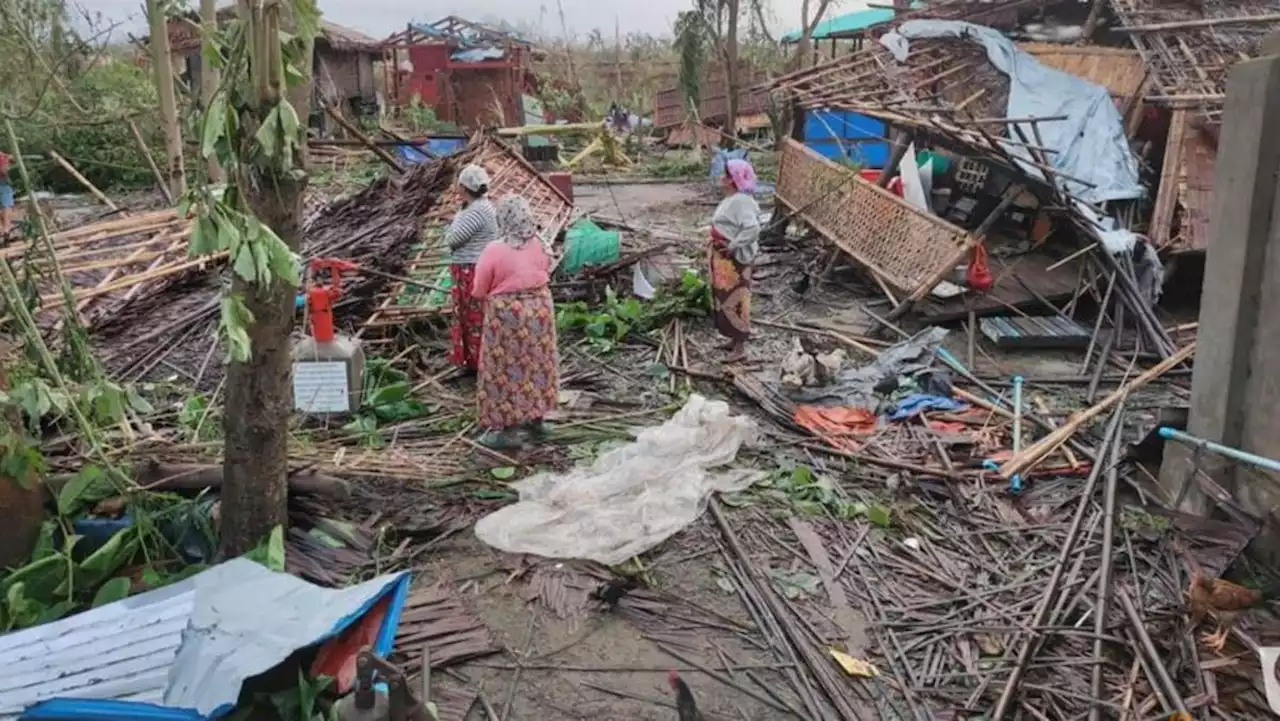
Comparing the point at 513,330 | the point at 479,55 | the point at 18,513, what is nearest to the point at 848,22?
the point at 479,55

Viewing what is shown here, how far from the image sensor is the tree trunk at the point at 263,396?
3182 mm

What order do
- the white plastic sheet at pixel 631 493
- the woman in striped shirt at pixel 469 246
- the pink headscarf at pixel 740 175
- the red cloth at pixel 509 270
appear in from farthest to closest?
1. the pink headscarf at pixel 740 175
2. the woman in striped shirt at pixel 469 246
3. the red cloth at pixel 509 270
4. the white plastic sheet at pixel 631 493

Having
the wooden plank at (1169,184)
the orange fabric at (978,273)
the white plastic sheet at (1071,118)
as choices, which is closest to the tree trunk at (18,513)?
the orange fabric at (978,273)

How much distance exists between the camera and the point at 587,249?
9203 mm

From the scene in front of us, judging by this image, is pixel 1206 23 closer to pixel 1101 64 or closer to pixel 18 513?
pixel 1101 64

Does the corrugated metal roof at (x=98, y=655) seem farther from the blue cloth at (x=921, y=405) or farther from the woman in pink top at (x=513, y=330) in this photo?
the blue cloth at (x=921, y=405)

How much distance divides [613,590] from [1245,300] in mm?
3165

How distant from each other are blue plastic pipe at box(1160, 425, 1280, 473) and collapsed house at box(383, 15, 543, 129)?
20.9m

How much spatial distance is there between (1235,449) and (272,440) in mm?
4264

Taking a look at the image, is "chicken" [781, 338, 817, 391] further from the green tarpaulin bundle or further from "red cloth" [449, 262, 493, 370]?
the green tarpaulin bundle

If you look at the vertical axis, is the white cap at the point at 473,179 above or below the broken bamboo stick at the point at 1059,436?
above

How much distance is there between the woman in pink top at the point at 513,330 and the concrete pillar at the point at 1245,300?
3444 millimetres

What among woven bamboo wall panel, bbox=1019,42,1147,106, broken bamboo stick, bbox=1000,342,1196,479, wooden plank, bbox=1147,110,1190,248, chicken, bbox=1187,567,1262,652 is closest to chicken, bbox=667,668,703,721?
chicken, bbox=1187,567,1262,652

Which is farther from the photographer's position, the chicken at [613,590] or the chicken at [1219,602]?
the chicken at [613,590]
